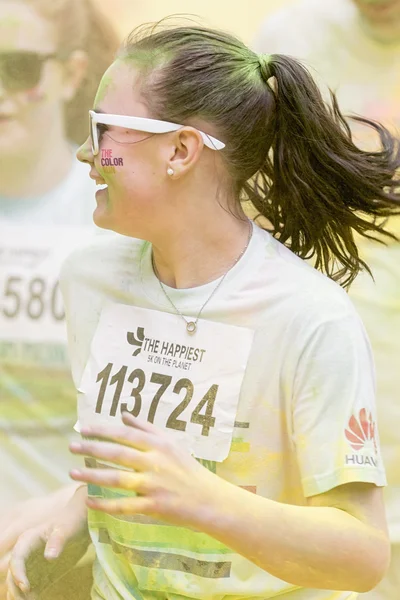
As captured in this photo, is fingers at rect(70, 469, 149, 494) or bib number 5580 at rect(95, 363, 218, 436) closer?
fingers at rect(70, 469, 149, 494)

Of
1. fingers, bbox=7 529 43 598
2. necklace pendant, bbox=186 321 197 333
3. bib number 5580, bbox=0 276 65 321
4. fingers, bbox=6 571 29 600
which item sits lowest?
fingers, bbox=6 571 29 600

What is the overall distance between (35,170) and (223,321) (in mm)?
1517

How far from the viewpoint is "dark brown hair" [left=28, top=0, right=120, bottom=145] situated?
2.71 m

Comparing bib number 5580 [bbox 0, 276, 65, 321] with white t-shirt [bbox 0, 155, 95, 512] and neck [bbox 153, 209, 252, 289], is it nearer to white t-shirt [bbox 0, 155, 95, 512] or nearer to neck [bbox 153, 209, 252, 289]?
white t-shirt [bbox 0, 155, 95, 512]

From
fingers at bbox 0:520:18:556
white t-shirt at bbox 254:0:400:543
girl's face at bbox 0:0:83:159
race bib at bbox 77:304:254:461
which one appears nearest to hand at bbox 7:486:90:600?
race bib at bbox 77:304:254:461

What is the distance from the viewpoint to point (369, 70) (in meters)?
2.66

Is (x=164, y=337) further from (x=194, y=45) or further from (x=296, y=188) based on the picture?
(x=194, y=45)

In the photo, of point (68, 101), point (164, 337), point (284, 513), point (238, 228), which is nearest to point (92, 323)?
point (164, 337)

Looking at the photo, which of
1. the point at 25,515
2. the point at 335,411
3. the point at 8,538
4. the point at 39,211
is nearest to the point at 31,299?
the point at 39,211

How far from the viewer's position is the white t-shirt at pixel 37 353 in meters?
2.59

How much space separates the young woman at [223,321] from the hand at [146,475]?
0.56 ft

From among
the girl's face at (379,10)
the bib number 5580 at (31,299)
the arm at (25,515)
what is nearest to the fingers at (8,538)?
the arm at (25,515)

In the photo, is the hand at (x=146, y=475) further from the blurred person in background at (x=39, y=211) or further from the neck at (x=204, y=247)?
the blurred person in background at (x=39, y=211)

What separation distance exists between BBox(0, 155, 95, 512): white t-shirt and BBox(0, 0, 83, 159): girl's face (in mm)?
212
